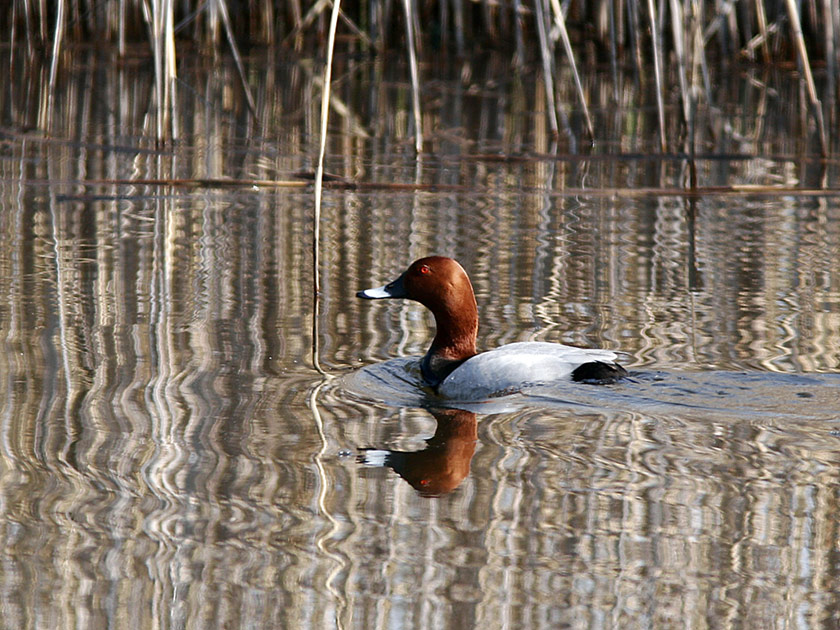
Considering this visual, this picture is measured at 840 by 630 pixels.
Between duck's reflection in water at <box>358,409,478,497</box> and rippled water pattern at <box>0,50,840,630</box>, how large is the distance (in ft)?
0.05

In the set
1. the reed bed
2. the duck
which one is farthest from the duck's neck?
the reed bed

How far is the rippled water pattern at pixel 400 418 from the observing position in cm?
303

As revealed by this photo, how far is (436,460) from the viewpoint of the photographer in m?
3.94

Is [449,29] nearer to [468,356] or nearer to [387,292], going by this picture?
[387,292]

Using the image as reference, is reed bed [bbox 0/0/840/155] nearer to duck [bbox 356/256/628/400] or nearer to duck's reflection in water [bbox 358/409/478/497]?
duck [bbox 356/256/628/400]

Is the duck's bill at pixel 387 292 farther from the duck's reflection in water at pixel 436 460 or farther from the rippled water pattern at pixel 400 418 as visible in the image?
the duck's reflection in water at pixel 436 460

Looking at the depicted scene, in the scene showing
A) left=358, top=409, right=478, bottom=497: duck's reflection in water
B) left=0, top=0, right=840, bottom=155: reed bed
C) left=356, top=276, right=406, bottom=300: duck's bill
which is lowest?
left=358, top=409, right=478, bottom=497: duck's reflection in water

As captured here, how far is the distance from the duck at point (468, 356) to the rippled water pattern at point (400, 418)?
8cm

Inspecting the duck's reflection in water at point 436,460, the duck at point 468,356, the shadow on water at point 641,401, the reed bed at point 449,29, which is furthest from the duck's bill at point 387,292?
the reed bed at point 449,29

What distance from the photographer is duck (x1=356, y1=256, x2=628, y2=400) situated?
4680 millimetres

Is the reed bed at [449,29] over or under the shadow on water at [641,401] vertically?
over

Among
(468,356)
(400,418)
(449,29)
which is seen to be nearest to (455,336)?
(468,356)

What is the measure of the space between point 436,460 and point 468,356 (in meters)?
1.28

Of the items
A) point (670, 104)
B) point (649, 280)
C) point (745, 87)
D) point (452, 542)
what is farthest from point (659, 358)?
point (745, 87)
